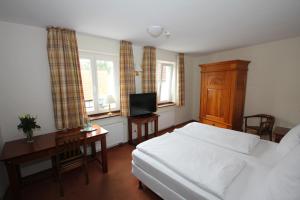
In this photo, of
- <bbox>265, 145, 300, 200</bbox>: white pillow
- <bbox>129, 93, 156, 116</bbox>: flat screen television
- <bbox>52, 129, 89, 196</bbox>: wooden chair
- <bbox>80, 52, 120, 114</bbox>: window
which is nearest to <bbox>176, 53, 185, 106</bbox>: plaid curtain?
<bbox>129, 93, 156, 116</bbox>: flat screen television

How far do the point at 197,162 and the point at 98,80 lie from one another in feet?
8.30

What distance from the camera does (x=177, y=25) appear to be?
87.9 inches

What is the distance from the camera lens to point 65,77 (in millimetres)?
2473

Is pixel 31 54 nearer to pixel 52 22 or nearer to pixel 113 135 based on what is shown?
pixel 52 22

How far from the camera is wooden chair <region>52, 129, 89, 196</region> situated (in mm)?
1947

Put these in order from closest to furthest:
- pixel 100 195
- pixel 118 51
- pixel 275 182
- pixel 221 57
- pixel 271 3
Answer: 1. pixel 275 182
2. pixel 271 3
3. pixel 100 195
4. pixel 118 51
5. pixel 221 57

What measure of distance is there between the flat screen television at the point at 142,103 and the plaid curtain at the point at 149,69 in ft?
0.88

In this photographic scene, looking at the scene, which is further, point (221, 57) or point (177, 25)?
point (221, 57)

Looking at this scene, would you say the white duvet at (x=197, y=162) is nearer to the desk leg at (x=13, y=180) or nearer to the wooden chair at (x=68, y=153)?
the wooden chair at (x=68, y=153)

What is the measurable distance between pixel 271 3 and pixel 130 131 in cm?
325

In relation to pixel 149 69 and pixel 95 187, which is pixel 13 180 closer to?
pixel 95 187

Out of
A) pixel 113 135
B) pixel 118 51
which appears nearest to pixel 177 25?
pixel 118 51

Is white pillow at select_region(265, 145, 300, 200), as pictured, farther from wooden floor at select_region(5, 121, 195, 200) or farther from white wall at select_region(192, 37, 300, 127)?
white wall at select_region(192, 37, 300, 127)

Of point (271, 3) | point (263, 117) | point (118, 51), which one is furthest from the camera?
point (263, 117)
